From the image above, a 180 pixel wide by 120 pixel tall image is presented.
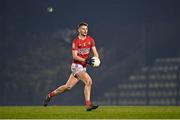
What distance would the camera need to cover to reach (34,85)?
22.4m

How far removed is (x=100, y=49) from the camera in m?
21.8

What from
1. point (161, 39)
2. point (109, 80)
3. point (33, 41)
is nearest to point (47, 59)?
point (33, 41)

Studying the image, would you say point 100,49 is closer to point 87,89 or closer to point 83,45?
point 83,45

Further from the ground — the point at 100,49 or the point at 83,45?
the point at 100,49

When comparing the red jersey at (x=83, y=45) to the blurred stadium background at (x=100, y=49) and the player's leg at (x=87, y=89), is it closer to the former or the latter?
the player's leg at (x=87, y=89)

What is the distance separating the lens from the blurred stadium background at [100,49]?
69.7 ft

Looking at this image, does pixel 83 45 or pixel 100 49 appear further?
pixel 100 49

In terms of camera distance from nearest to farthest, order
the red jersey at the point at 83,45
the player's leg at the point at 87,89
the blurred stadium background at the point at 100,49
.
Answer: the player's leg at the point at 87,89 < the red jersey at the point at 83,45 < the blurred stadium background at the point at 100,49

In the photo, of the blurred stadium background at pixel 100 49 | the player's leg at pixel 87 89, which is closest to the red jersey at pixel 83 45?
the player's leg at pixel 87 89

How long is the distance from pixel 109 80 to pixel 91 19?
1965 millimetres

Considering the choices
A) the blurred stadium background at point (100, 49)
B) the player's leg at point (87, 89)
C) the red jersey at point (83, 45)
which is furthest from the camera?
the blurred stadium background at point (100, 49)

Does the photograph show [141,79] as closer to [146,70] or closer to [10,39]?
[146,70]

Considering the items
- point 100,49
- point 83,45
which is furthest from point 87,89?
point 100,49

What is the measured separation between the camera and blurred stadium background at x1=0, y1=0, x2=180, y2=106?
21.2 meters
